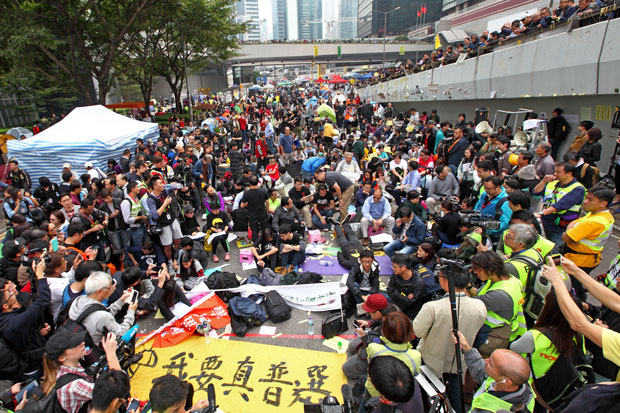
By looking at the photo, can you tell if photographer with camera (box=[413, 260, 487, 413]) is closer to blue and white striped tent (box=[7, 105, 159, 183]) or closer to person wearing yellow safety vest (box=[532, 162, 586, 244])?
person wearing yellow safety vest (box=[532, 162, 586, 244])

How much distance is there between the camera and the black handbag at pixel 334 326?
4.91 m

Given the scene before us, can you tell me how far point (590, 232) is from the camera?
415 centimetres

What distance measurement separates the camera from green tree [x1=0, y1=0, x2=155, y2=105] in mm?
13781

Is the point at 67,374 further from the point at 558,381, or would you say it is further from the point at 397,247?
the point at 397,247

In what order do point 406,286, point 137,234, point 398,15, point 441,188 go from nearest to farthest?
1. point 406,286
2. point 137,234
3. point 441,188
4. point 398,15

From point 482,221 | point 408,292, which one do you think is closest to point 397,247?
point 482,221

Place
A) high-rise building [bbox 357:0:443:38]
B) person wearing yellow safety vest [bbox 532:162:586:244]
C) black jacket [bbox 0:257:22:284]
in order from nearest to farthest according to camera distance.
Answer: black jacket [bbox 0:257:22:284]
person wearing yellow safety vest [bbox 532:162:586:244]
high-rise building [bbox 357:0:443:38]

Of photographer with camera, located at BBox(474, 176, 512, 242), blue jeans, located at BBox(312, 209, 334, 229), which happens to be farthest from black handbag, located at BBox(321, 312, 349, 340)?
blue jeans, located at BBox(312, 209, 334, 229)

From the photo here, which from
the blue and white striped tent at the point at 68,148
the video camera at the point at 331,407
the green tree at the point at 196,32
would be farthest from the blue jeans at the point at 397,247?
the green tree at the point at 196,32

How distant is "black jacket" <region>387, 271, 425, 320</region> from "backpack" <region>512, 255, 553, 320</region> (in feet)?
3.98

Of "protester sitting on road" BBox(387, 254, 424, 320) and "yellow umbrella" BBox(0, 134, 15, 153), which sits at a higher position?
"yellow umbrella" BBox(0, 134, 15, 153)

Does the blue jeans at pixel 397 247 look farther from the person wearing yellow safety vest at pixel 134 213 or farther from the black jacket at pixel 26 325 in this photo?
the black jacket at pixel 26 325

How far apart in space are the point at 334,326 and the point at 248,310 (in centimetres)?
141

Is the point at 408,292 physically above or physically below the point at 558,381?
below
